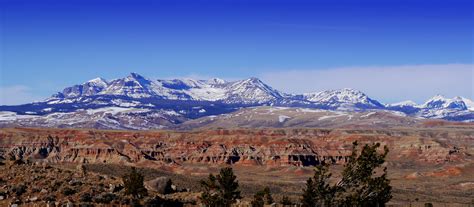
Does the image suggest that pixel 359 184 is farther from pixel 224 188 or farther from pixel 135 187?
pixel 135 187

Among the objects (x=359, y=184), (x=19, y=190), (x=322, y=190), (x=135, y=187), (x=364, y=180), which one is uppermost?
(x=364, y=180)

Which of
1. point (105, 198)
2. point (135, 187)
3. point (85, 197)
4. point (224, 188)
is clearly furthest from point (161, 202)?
point (224, 188)

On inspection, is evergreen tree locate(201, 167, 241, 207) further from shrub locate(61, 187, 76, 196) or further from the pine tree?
shrub locate(61, 187, 76, 196)

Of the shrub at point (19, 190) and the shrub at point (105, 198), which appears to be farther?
the shrub at point (19, 190)

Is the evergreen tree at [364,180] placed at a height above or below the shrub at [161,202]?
above

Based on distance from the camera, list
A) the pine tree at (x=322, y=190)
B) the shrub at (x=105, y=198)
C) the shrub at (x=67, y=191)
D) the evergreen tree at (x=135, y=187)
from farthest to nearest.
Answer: the evergreen tree at (x=135, y=187) → the shrub at (x=67, y=191) → the shrub at (x=105, y=198) → the pine tree at (x=322, y=190)

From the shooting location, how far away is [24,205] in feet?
115

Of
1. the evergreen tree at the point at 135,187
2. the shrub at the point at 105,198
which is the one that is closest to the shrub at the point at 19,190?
the shrub at the point at 105,198

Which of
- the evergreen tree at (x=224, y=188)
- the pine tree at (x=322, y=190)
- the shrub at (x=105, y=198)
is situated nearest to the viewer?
the pine tree at (x=322, y=190)

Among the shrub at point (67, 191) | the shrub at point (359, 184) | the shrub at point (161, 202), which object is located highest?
the shrub at point (359, 184)

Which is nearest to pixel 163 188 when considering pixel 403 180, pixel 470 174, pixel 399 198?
pixel 399 198

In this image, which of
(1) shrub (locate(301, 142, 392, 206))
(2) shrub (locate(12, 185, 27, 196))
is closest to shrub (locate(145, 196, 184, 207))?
(2) shrub (locate(12, 185, 27, 196))

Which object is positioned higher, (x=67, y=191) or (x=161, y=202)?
(x=67, y=191)

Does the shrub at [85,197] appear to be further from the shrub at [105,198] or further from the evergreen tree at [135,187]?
the evergreen tree at [135,187]
